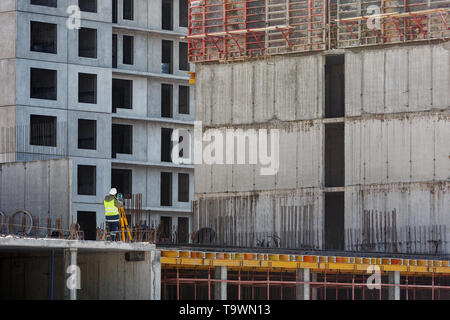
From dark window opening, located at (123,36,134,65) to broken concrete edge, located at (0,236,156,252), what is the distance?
132ft

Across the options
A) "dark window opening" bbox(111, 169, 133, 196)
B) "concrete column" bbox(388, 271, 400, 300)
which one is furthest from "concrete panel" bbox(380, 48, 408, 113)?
"dark window opening" bbox(111, 169, 133, 196)

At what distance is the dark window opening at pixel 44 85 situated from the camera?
246 ft

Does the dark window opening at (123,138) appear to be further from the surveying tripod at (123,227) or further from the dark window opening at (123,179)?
the surveying tripod at (123,227)

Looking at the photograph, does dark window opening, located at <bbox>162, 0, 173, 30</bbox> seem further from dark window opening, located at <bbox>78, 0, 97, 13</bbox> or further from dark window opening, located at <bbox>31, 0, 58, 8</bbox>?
dark window opening, located at <bbox>31, 0, 58, 8</bbox>

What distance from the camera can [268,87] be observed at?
59375 mm

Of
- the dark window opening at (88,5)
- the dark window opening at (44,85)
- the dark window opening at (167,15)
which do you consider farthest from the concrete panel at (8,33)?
the dark window opening at (167,15)

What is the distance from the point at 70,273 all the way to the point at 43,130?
34361 millimetres

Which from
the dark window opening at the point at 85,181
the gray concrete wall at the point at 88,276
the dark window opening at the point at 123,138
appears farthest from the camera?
the dark window opening at the point at 123,138

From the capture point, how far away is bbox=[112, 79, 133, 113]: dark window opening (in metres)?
81.2

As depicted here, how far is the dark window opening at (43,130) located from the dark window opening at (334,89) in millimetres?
20363

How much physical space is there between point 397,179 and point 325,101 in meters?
7.32
